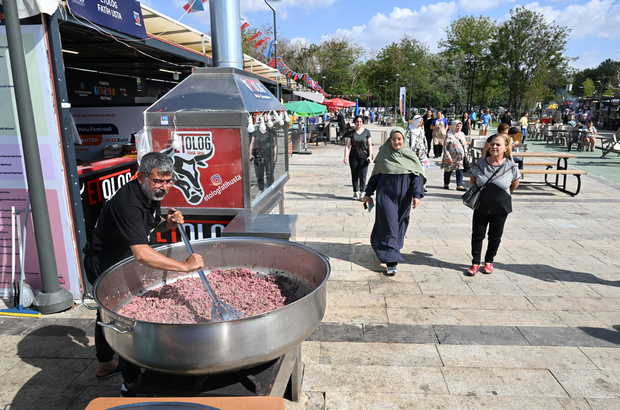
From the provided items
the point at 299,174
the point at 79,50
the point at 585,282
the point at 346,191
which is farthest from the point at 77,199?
the point at 299,174

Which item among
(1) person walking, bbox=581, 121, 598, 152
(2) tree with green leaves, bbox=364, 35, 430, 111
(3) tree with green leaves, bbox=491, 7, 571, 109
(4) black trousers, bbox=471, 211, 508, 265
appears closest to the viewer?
(4) black trousers, bbox=471, 211, 508, 265

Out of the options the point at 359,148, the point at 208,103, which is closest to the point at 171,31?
the point at 208,103

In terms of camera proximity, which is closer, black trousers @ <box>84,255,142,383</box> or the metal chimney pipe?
black trousers @ <box>84,255,142,383</box>

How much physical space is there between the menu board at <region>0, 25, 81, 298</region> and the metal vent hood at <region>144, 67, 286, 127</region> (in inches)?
36.7

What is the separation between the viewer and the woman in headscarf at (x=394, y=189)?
17.7ft

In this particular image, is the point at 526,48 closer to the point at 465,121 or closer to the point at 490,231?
the point at 465,121

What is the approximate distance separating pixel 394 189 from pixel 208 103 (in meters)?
2.50

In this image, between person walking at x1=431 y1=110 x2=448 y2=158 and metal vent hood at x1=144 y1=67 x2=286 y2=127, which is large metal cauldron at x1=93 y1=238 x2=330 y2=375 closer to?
metal vent hood at x1=144 y1=67 x2=286 y2=127

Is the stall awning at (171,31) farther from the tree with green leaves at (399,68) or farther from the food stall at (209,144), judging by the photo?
the tree with green leaves at (399,68)

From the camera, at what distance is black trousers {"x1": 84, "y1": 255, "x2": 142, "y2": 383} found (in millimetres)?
2639

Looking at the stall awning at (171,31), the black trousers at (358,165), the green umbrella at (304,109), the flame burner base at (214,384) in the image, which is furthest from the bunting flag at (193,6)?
the green umbrella at (304,109)

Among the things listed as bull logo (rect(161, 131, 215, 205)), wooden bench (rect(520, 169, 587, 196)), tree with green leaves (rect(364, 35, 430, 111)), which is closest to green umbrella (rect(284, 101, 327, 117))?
wooden bench (rect(520, 169, 587, 196))

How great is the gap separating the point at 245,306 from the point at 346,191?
8634 mm

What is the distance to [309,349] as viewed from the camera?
373cm
